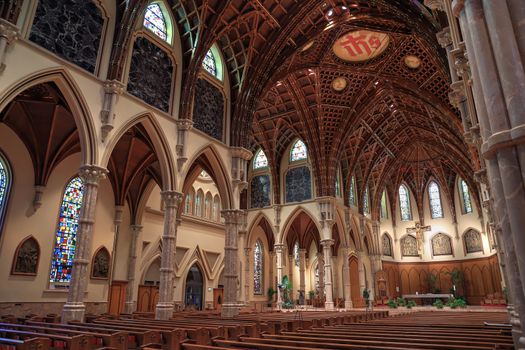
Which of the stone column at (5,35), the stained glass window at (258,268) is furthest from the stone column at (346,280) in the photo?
the stone column at (5,35)

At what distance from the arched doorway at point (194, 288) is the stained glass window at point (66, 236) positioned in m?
8.70

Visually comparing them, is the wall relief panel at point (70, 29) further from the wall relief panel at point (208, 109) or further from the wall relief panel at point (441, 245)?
the wall relief panel at point (441, 245)

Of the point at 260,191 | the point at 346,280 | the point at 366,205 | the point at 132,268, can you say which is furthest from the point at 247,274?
the point at 366,205

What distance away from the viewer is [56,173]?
57.1 ft

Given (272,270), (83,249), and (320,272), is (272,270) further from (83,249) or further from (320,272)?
(83,249)

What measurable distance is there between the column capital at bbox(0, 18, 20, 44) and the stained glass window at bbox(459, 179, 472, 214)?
1536 inches

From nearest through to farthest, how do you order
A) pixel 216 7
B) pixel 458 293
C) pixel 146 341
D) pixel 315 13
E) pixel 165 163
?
pixel 146 341 → pixel 165 163 → pixel 216 7 → pixel 315 13 → pixel 458 293

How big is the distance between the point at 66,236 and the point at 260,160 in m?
17.2

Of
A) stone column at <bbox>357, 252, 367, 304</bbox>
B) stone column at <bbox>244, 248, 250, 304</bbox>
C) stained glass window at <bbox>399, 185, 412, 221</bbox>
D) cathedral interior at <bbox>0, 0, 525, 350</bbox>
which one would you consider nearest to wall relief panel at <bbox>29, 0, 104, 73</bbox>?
cathedral interior at <bbox>0, 0, 525, 350</bbox>

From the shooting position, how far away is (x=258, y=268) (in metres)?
31.0

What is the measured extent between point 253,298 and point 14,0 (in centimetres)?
2462

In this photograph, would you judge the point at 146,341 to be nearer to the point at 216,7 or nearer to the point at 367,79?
the point at 216,7

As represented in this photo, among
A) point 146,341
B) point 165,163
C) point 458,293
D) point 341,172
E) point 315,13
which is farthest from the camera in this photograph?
point 458,293

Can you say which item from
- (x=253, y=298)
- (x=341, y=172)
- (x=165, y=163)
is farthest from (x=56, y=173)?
(x=341, y=172)
